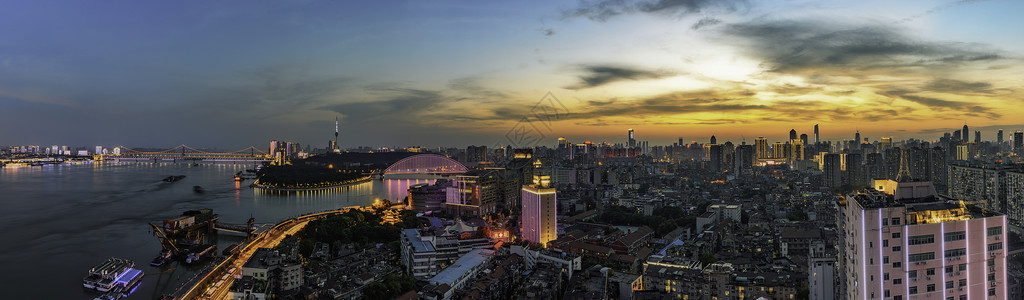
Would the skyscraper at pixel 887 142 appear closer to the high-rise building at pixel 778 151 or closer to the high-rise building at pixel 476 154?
the high-rise building at pixel 778 151

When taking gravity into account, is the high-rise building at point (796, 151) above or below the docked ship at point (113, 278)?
above

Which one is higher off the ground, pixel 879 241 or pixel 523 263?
pixel 879 241

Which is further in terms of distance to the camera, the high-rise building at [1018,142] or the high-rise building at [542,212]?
the high-rise building at [1018,142]

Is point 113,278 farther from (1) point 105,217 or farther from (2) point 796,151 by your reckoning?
(2) point 796,151

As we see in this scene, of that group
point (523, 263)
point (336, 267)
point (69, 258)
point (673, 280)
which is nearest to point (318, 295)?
point (336, 267)

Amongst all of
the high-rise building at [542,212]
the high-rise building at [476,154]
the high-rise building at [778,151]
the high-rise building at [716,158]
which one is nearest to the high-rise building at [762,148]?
the high-rise building at [778,151]

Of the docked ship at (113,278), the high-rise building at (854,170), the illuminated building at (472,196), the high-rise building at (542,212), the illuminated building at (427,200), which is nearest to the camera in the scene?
the docked ship at (113,278)

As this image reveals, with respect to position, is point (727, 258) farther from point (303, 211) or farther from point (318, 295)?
point (303, 211)

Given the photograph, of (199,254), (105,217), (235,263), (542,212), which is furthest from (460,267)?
(105,217)
